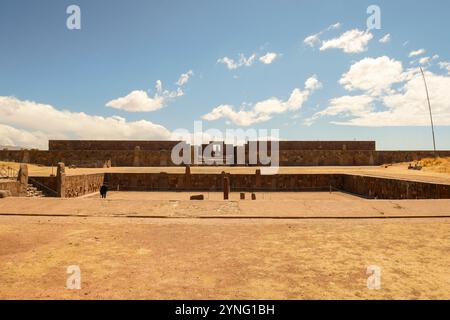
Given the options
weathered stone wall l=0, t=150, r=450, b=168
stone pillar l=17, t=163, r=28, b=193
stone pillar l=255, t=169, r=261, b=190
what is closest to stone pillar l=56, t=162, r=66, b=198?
stone pillar l=17, t=163, r=28, b=193

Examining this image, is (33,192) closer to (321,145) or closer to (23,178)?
(23,178)

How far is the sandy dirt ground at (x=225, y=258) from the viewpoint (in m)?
3.28

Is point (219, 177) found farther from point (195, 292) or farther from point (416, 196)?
point (195, 292)

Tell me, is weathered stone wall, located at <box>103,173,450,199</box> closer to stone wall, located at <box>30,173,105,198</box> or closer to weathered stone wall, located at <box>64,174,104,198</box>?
weathered stone wall, located at <box>64,174,104,198</box>

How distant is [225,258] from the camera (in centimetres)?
439

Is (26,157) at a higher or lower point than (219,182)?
higher

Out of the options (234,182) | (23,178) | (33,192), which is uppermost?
(23,178)

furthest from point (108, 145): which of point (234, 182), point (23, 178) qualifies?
point (23, 178)

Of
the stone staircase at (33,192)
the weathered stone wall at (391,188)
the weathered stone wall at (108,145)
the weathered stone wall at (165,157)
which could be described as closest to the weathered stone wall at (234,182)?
the weathered stone wall at (391,188)

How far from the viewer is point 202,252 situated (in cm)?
467

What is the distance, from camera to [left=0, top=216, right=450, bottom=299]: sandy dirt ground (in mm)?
3279

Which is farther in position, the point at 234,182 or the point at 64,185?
the point at 234,182

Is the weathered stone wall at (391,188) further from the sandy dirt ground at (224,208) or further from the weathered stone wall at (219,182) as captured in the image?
the sandy dirt ground at (224,208)

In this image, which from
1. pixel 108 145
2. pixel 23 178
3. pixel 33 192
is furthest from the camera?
pixel 108 145
